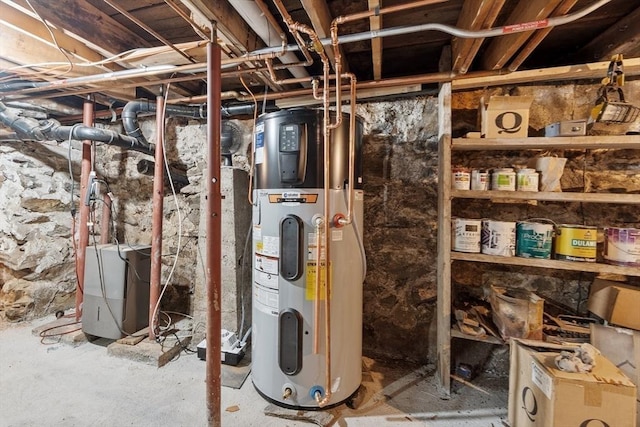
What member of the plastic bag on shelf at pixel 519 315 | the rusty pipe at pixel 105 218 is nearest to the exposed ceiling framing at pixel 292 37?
the rusty pipe at pixel 105 218

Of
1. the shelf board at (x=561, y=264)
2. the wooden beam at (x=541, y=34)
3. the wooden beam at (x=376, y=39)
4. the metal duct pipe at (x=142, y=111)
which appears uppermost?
the wooden beam at (x=376, y=39)

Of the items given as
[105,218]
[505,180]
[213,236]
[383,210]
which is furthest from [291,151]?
[105,218]

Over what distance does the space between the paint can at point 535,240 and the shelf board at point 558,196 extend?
164mm

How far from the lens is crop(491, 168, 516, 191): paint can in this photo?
1.65 m

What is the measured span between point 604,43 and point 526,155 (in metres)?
0.71

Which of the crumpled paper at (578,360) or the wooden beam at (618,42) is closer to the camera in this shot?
the crumpled paper at (578,360)

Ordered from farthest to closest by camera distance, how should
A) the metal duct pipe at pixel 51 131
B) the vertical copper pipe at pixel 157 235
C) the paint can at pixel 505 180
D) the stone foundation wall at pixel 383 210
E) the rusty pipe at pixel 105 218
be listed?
the rusty pipe at pixel 105 218
the metal duct pipe at pixel 51 131
the vertical copper pipe at pixel 157 235
the stone foundation wall at pixel 383 210
the paint can at pixel 505 180

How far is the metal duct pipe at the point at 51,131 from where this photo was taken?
230 cm

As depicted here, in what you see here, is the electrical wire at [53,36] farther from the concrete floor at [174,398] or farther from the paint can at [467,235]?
the paint can at [467,235]

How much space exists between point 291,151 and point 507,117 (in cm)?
129

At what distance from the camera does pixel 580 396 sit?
115cm

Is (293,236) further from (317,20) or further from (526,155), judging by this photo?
(526,155)

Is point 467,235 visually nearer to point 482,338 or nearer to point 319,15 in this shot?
point 482,338

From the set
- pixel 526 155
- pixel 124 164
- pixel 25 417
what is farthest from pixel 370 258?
pixel 124 164
